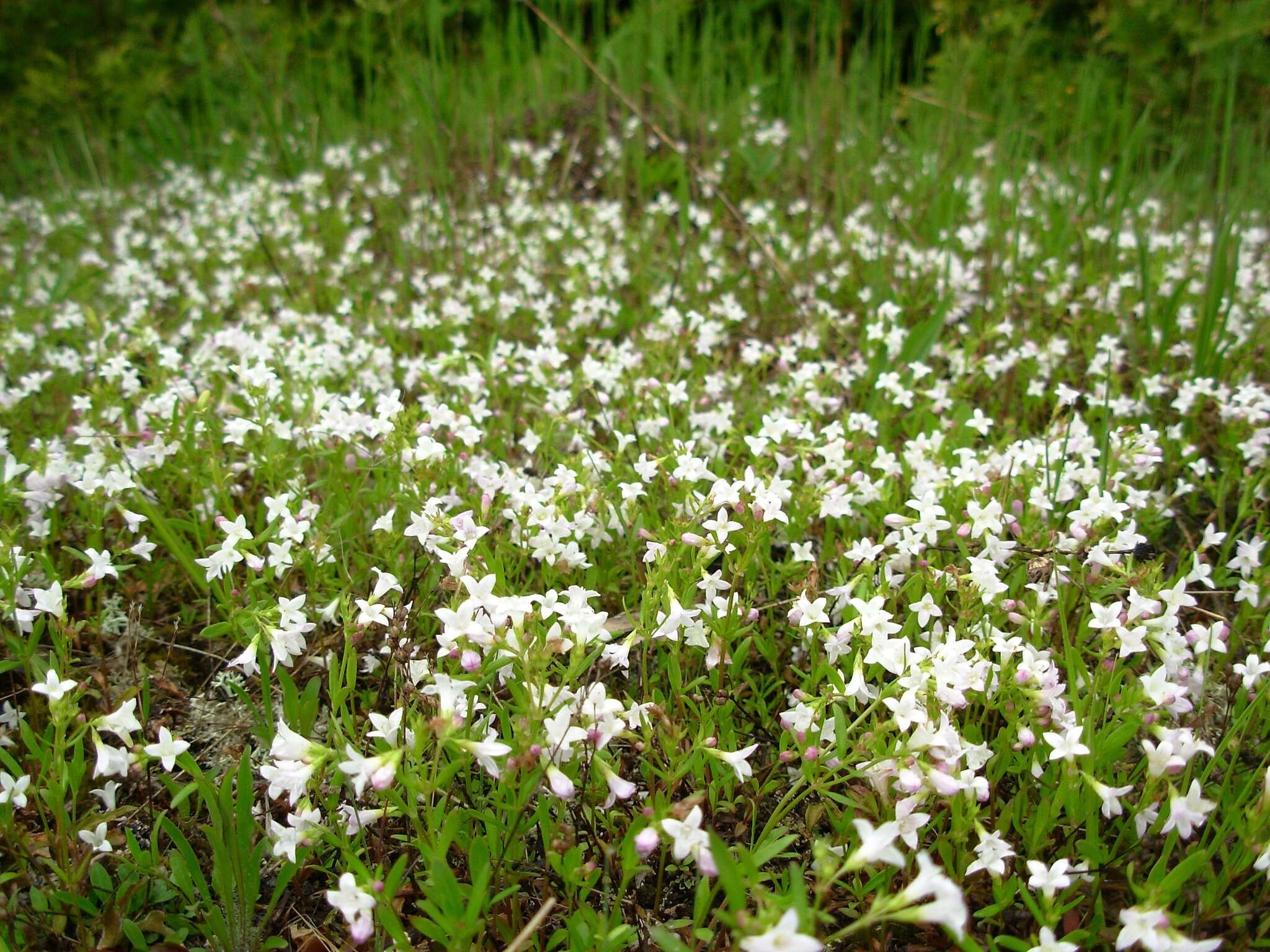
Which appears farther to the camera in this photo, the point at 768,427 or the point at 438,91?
the point at 438,91

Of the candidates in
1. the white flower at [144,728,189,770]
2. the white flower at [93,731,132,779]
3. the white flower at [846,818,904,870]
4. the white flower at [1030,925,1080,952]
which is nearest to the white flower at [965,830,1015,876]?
the white flower at [1030,925,1080,952]

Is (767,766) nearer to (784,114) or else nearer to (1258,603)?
(1258,603)

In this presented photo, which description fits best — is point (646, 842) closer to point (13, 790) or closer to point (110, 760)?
point (110, 760)

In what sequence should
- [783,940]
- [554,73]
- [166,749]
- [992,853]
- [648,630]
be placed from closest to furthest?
[783,940] → [992,853] → [166,749] → [648,630] → [554,73]

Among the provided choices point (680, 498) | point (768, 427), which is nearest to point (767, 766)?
point (680, 498)

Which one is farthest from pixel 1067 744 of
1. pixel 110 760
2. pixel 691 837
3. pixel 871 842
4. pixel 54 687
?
pixel 54 687

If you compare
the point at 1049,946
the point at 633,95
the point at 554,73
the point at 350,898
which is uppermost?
the point at 554,73
